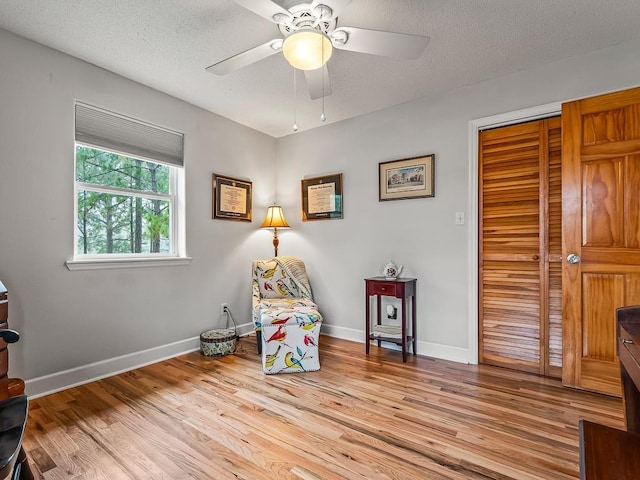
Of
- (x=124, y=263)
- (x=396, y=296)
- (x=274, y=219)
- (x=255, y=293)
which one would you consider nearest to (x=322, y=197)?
(x=274, y=219)

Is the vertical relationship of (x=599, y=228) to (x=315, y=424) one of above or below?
above

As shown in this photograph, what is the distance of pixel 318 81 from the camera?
2.01 meters

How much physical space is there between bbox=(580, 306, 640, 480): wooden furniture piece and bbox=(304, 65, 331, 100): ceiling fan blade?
6.05ft

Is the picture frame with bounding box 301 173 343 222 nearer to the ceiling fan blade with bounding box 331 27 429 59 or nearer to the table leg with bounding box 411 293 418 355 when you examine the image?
the table leg with bounding box 411 293 418 355

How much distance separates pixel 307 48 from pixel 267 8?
241 millimetres

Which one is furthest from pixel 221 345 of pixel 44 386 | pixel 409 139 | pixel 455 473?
pixel 409 139

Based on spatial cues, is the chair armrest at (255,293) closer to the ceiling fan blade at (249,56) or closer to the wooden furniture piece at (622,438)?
the ceiling fan blade at (249,56)

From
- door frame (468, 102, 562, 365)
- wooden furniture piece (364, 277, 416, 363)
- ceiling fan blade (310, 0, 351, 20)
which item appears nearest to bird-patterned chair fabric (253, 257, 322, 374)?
wooden furniture piece (364, 277, 416, 363)

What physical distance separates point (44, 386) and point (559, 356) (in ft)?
11.9

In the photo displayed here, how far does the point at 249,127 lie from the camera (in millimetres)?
3680

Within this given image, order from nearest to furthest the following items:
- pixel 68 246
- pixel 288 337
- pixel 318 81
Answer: pixel 318 81
pixel 68 246
pixel 288 337

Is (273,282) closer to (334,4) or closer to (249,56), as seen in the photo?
(249,56)

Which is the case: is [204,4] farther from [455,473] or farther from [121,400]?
[455,473]

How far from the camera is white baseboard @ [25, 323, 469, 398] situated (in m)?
2.19
